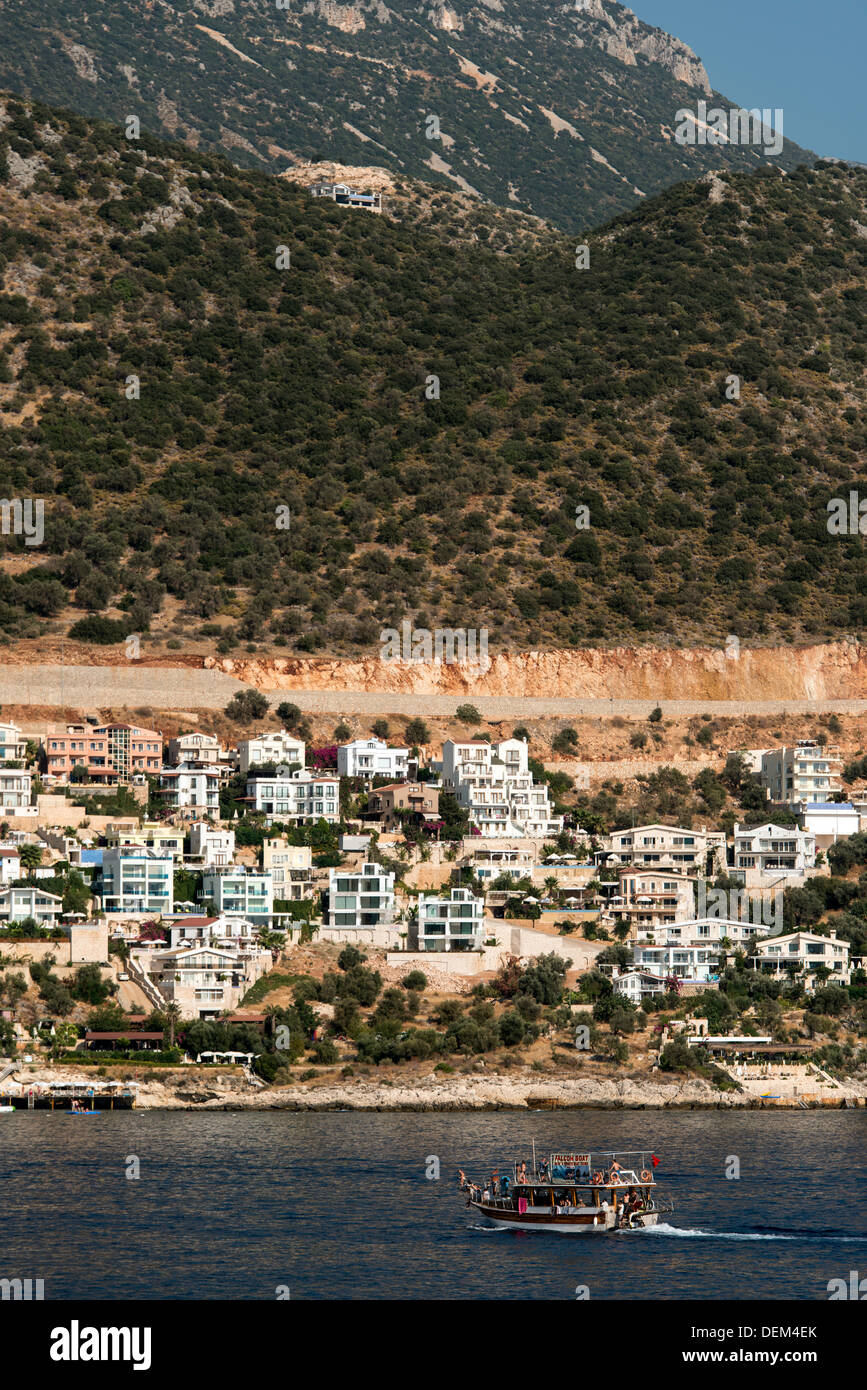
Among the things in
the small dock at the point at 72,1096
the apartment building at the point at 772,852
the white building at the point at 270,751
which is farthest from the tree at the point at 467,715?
the small dock at the point at 72,1096

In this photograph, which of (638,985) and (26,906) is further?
(26,906)

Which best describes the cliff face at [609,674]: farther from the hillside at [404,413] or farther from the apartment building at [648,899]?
the apartment building at [648,899]

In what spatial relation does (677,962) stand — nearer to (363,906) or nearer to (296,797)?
(363,906)

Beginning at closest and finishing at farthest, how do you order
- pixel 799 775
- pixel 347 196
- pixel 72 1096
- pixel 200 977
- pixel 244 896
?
pixel 72 1096, pixel 200 977, pixel 244 896, pixel 799 775, pixel 347 196

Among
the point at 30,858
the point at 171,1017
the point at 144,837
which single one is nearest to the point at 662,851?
the point at 144,837
